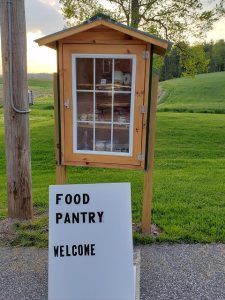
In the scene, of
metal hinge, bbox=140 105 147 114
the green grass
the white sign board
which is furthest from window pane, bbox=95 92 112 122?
the green grass

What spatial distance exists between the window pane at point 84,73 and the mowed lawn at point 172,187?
66.7 inches

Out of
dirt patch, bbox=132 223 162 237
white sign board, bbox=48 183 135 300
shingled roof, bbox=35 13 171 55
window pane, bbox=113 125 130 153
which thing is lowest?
dirt patch, bbox=132 223 162 237

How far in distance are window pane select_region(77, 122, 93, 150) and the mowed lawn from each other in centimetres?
110

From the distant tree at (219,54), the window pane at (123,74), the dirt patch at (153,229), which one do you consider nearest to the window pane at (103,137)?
the window pane at (123,74)

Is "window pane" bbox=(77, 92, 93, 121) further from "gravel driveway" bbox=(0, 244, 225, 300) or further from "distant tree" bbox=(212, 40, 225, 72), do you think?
"distant tree" bbox=(212, 40, 225, 72)

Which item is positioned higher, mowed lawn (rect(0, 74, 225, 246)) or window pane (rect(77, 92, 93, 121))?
window pane (rect(77, 92, 93, 121))

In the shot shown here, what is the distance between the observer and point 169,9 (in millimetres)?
11547

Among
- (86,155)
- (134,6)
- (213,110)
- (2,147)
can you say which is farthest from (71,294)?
(213,110)

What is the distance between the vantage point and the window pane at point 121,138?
3.62 meters

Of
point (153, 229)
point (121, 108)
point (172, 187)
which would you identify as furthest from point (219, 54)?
point (121, 108)

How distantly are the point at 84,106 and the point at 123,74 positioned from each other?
51 cm

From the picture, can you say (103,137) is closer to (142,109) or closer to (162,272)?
(142,109)

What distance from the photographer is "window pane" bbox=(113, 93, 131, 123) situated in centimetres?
353

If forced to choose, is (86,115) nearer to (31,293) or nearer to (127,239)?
(127,239)
